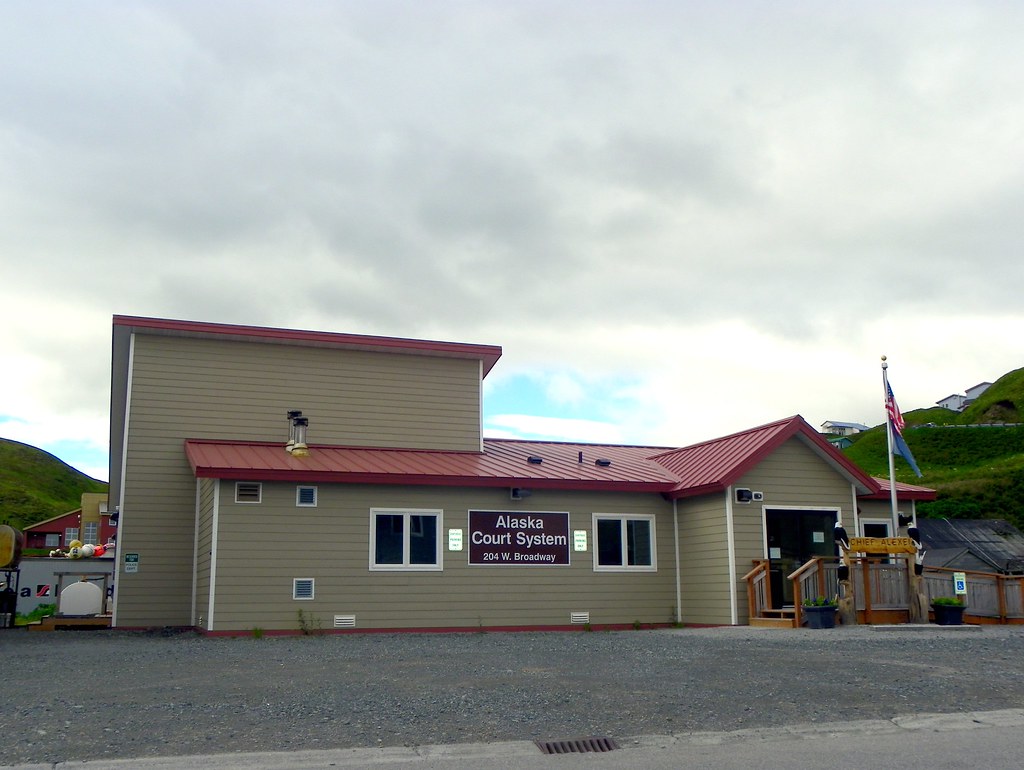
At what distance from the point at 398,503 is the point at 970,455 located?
1956 inches

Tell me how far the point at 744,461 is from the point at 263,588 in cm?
863

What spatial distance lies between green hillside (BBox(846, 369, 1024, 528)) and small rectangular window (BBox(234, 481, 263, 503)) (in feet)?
103

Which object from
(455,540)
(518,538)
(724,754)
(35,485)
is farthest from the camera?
(35,485)

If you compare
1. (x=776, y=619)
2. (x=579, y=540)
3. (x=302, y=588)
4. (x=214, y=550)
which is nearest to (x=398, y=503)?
(x=302, y=588)

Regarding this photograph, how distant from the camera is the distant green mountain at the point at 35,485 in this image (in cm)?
10975

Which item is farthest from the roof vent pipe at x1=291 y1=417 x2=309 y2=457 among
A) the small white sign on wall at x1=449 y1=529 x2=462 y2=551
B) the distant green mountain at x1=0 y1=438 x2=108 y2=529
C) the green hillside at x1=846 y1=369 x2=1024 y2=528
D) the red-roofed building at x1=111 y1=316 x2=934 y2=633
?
the distant green mountain at x1=0 y1=438 x2=108 y2=529

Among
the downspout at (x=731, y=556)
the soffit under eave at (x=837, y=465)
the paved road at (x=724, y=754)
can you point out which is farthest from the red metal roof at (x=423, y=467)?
the paved road at (x=724, y=754)

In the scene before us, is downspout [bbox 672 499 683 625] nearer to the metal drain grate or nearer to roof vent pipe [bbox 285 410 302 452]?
roof vent pipe [bbox 285 410 302 452]

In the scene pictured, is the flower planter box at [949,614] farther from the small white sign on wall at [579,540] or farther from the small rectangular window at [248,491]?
the small rectangular window at [248,491]

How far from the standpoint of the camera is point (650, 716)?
739 centimetres

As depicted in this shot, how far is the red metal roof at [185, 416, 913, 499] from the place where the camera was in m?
16.8

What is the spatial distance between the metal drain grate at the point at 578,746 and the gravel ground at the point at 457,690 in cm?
18

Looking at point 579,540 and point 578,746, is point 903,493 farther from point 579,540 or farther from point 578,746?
point 578,746

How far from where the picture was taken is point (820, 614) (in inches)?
611
